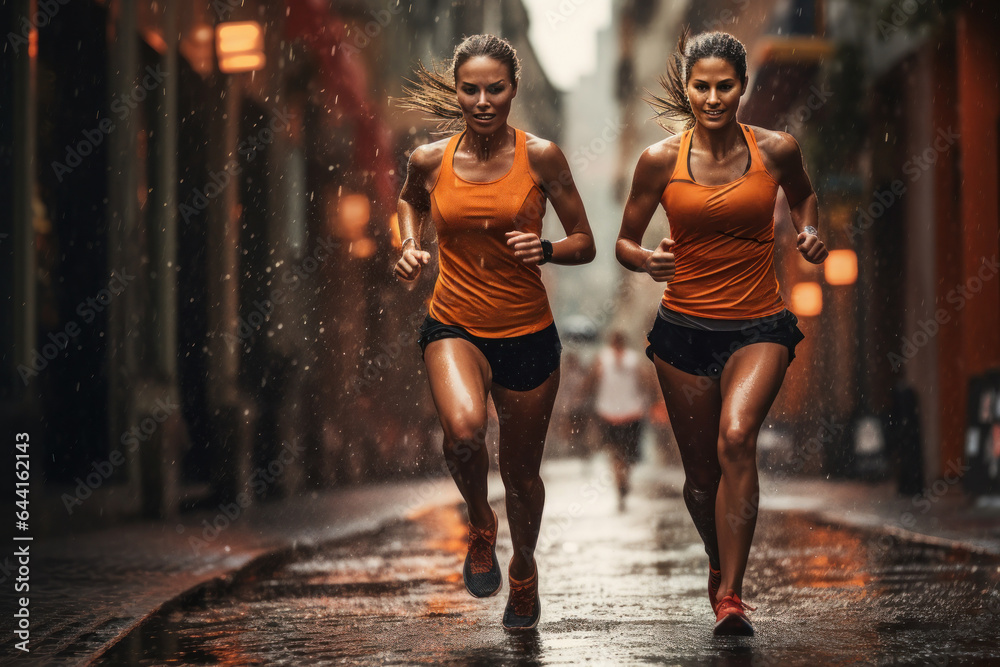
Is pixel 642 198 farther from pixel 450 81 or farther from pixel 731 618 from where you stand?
pixel 731 618

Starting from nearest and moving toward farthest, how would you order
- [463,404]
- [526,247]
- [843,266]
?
1. [526,247]
2. [463,404]
3. [843,266]

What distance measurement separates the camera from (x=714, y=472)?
18.9 ft

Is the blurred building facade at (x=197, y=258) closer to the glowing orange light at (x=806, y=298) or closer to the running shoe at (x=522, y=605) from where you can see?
the running shoe at (x=522, y=605)

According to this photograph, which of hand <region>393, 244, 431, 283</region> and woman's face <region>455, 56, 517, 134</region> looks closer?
hand <region>393, 244, 431, 283</region>

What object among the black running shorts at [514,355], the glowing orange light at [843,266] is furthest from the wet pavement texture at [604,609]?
the glowing orange light at [843,266]

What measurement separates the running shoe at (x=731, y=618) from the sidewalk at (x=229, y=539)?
2.62 m

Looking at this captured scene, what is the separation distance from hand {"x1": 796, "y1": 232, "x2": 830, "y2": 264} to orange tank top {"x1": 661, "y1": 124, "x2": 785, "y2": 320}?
18 cm

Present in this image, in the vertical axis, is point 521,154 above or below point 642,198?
above

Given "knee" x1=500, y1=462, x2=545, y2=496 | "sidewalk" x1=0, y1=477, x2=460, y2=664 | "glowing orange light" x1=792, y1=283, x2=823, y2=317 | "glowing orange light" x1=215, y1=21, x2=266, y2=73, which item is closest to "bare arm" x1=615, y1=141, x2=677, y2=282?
"knee" x1=500, y1=462, x2=545, y2=496

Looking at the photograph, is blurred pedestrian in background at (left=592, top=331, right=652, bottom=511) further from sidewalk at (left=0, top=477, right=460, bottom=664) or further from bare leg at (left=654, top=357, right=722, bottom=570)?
bare leg at (left=654, top=357, right=722, bottom=570)

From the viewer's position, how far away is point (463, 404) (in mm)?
5270

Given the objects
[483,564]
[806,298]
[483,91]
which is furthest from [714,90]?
[806,298]

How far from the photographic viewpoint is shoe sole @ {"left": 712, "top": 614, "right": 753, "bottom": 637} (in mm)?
5238

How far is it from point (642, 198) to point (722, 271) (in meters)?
0.46
